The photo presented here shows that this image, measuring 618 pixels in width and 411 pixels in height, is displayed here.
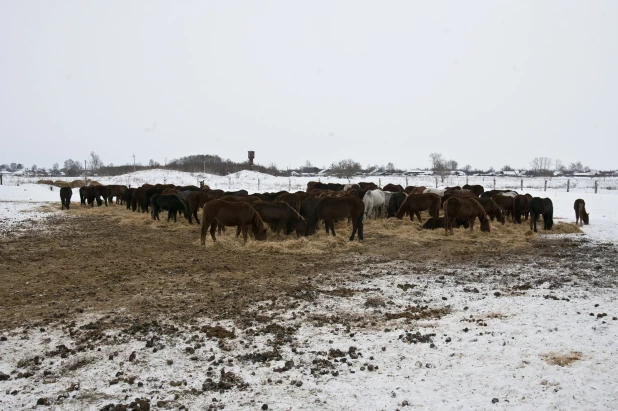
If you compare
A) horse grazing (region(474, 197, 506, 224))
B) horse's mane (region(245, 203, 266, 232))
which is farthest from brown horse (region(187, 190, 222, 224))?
horse grazing (region(474, 197, 506, 224))

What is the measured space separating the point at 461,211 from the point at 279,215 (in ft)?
19.0

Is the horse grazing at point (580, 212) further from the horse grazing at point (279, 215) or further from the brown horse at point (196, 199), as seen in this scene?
the brown horse at point (196, 199)

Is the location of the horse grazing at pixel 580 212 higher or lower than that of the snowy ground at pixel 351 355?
higher

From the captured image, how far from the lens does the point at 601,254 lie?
11047 mm

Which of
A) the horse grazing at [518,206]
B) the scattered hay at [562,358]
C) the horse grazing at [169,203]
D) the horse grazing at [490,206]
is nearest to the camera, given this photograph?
the scattered hay at [562,358]

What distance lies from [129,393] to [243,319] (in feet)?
6.84

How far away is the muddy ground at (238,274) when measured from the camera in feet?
19.7

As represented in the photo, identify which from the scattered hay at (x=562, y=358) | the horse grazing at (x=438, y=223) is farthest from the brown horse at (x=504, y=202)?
the scattered hay at (x=562, y=358)

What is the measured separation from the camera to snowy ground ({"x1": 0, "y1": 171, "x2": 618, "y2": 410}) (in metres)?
4.09

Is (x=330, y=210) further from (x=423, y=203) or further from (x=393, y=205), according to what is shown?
(x=393, y=205)

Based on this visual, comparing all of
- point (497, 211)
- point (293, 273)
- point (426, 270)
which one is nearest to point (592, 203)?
point (497, 211)

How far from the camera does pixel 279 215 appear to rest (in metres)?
13.2

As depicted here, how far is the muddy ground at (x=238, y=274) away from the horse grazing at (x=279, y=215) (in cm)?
87

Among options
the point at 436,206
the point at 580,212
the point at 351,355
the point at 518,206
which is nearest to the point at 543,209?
the point at 518,206
